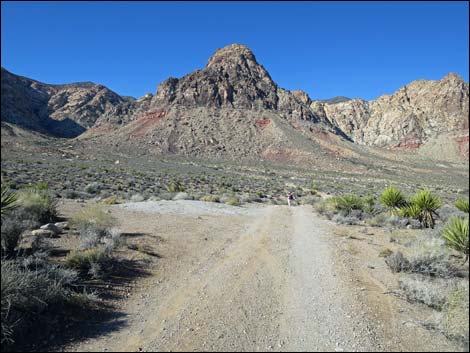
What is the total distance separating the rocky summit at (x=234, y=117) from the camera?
91812 mm

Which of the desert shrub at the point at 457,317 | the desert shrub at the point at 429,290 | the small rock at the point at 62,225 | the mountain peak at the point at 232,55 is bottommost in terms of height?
the small rock at the point at 62,225

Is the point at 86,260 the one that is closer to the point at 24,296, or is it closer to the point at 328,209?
the point at 24,296

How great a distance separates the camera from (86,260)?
23.3 ft

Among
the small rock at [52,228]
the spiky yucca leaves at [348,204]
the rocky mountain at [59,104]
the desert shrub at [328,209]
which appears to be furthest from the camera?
the rocky mountain at [59,104]

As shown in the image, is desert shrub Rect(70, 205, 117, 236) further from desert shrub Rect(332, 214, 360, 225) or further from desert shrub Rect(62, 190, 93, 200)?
desert shrub Rect(332, 214, 360, 225)

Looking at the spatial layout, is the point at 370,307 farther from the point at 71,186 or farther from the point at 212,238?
the point at 71,186

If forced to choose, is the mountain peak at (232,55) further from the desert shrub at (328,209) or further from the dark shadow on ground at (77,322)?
the dark shadow on ground at (77,322)

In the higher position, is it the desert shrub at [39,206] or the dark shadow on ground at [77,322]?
the desert shrub at [39,206]

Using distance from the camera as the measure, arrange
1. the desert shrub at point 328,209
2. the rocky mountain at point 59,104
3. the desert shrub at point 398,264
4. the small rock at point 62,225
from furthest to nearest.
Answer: the rocky mountain at point 59,104
the desert shrub at point 328,209
the small rock at point 62,225
the desert shrub at point 398,264

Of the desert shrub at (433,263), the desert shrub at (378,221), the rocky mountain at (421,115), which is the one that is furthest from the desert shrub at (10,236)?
the rocky mountain at (421,115)

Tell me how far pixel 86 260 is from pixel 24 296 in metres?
2.19

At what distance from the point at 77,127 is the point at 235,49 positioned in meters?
79.4

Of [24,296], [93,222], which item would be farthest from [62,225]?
[24,296]

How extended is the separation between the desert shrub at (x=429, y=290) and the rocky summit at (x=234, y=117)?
6889cm
